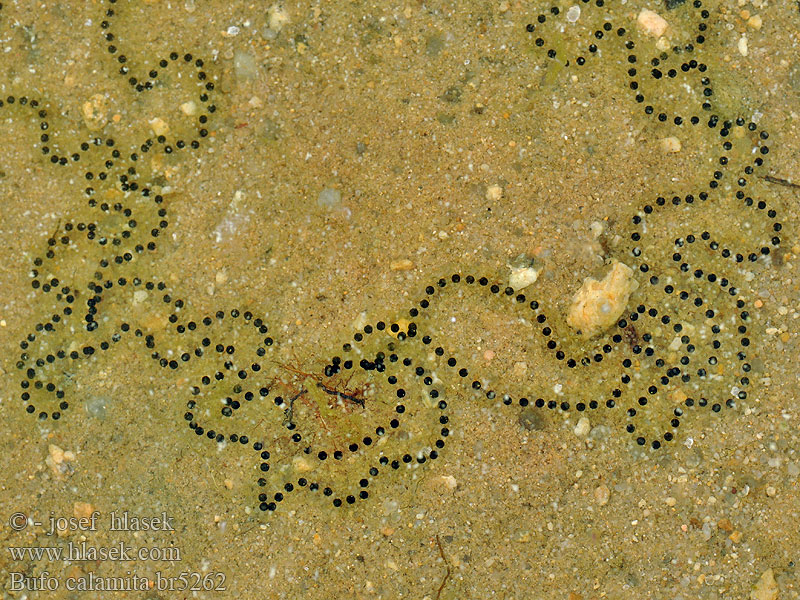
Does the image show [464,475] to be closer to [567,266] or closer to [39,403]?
[567,266]

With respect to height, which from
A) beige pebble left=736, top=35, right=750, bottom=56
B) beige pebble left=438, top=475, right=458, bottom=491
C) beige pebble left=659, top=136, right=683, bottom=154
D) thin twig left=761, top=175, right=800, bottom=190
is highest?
beige pebble left=736, top=35, right=750, bottom=56

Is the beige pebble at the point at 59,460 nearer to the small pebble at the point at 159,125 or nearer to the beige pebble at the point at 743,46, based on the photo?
Result: the small pebble at the point at 159,125

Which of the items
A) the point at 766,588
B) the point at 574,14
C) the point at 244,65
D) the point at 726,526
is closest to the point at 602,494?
the point at 726,526

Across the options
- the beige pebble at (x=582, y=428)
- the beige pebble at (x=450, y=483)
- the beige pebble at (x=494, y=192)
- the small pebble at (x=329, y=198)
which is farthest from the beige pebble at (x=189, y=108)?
the beige pebble at (x=582, y=428)

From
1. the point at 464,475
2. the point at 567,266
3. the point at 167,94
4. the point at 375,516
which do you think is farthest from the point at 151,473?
the point at 567,266

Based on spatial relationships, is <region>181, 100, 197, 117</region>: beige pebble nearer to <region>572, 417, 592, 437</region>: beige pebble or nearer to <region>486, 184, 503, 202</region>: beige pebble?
<region>486, 184, 503, 202</region>: beige pebble

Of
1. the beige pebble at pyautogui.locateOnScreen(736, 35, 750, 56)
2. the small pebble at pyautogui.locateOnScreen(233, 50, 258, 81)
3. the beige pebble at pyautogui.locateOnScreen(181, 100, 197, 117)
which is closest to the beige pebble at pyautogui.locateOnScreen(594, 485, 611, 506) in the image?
the beige pebble at pyautogui.locateOnScreen(736, 35, 750, 56)
